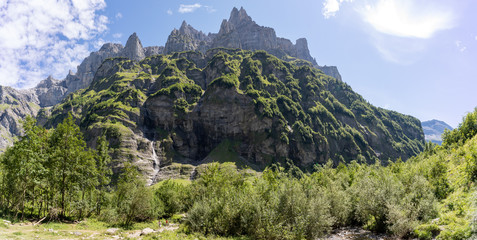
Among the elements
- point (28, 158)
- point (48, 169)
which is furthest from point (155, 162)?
point (28, 158)

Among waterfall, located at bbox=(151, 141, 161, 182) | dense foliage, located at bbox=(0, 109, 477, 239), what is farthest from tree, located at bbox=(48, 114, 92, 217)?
waterfall, located at bbox=(151, 141, 161, 182)

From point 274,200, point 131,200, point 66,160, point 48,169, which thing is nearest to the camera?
point 274,200

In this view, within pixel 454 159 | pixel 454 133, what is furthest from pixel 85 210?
pixel 454 133

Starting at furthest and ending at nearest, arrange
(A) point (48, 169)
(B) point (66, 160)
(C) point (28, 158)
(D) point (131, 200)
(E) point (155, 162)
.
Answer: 1. (E) point (155, 162)
2. (D) point (131, 200)
3. (B) point (66, 160)
4. (A) point (48, 169)
5. (C) point (28, 158)

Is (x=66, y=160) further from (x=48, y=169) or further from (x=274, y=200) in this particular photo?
(x=274, y=200)

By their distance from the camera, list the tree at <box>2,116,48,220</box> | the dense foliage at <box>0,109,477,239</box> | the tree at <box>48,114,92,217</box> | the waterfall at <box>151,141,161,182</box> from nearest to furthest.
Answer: the dense foliage at <box>0,109,477,239</box>
the tree at <box>2,116,48,220</box>
the tree at <box>48,114,92,217</box>
the waterfall at <box>151,141,161,182</box>

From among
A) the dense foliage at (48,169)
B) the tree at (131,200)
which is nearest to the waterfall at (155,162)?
the tree at (131,200)

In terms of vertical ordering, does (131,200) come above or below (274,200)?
below

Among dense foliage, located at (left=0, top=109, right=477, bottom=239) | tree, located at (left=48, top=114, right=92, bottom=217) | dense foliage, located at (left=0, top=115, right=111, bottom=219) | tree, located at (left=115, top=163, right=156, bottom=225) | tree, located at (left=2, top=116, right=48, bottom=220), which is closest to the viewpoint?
dense foliage, located at (left=0, top=109, right=477, bottom=239)

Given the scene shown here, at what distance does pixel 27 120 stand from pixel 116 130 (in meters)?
161

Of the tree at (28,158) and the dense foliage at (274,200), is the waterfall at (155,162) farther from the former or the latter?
the tree at (28,158)

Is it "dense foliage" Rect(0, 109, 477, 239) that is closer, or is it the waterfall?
"dense foliage" Rect(0, 109, 477, 239)

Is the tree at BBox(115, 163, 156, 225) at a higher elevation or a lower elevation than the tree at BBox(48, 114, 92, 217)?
lower

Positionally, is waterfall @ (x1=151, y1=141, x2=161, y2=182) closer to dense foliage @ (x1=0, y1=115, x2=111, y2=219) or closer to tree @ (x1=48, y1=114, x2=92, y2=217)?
dense foliage @ (x1=0, y1=115, x2=111, y2=219)
